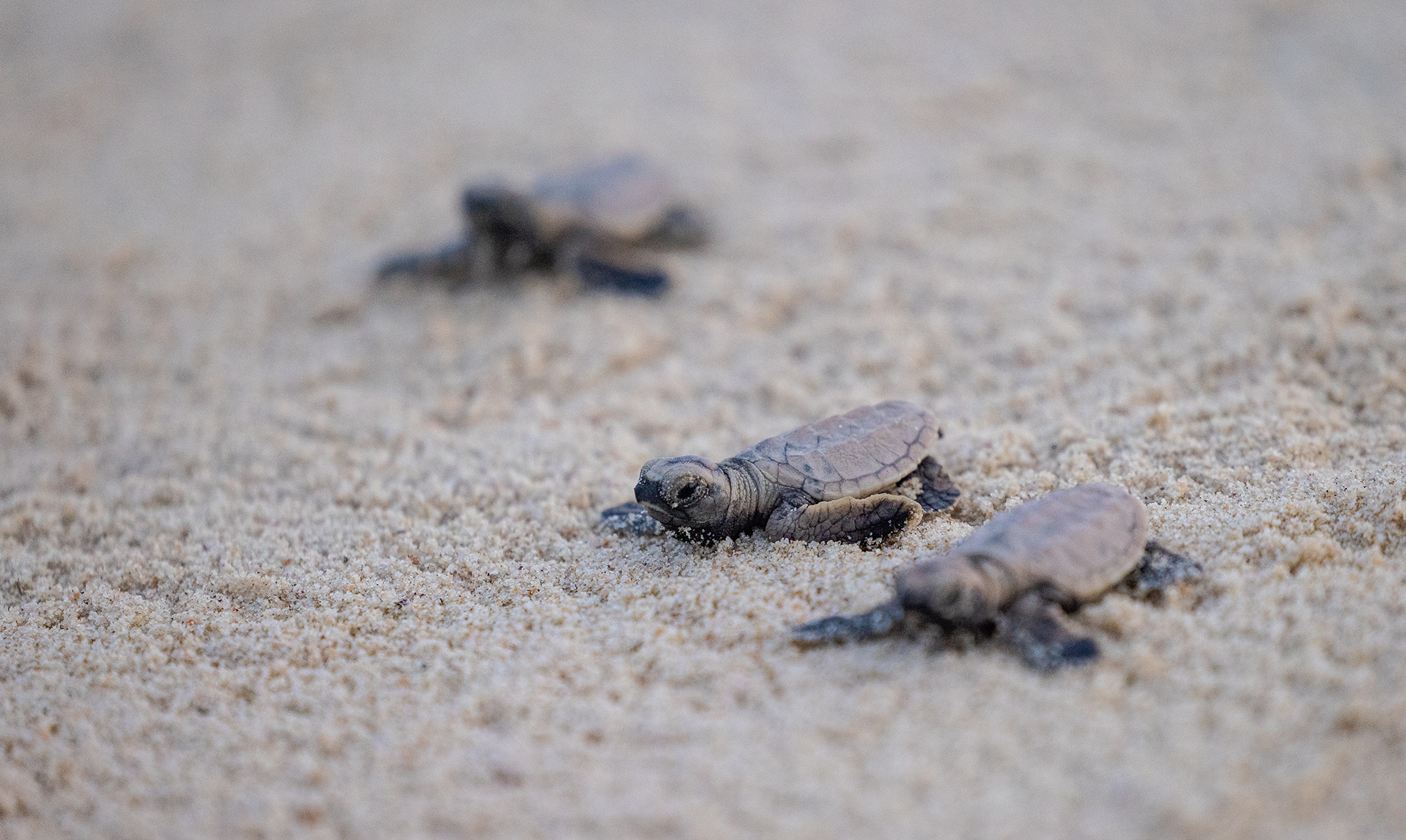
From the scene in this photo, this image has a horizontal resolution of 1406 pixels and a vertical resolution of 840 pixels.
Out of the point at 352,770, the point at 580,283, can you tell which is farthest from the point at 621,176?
the point at 352,770

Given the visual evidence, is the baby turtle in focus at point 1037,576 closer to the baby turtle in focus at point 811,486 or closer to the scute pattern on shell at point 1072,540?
the scute pattern on shell at point 1072,540

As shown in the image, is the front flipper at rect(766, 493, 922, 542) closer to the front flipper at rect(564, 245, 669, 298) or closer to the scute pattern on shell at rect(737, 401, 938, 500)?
the scute pattern on shell at rect(737, 401, 938, 500)

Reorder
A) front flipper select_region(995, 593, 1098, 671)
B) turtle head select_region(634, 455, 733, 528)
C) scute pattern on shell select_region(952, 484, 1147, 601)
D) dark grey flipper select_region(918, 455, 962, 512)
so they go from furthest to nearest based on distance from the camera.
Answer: dark grey flipper select_region(918, 455, 962, 512) < turtle head select_region(634, 455, 733, 528) < scute pattern on shell select_region(952, 484, 1147, 601) < front flipper select_region(995, 593, 1098, 671)

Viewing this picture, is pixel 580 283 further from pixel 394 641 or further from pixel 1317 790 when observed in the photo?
pixel 1317 790

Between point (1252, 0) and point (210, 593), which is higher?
point (1252, 0)

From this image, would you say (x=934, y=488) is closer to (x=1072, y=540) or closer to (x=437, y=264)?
(x=1072, y=540)

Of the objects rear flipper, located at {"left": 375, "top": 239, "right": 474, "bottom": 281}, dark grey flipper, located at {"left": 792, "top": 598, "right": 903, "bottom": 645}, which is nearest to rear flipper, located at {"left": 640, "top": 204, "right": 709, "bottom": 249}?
rear flipper, located at {"left": 375, "top": 239, "right": 474, "bottom": 281}

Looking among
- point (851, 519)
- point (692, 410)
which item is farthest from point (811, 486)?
point (692, 410)
